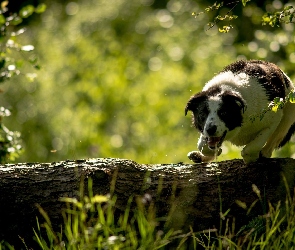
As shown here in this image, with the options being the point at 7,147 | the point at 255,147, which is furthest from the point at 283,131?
the point at 7,147

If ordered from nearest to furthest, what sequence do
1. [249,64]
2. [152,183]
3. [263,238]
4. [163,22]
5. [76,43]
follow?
[263,238] → [152,183] → [249,64] → [76,43] → [163,22]

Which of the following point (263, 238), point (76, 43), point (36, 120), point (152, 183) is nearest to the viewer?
point (263, 238)

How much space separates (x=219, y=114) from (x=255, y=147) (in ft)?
1.23

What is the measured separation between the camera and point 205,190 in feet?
15.7

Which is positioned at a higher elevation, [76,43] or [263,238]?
[76,43]

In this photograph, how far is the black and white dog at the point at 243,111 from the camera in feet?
17.3

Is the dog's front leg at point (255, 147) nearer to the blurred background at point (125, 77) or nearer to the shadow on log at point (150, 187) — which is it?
the shadow on log at point (150, 187)

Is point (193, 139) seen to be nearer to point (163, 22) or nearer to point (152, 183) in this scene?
point (152, 183)

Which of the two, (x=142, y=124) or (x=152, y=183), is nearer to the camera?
(x=152, y=183)

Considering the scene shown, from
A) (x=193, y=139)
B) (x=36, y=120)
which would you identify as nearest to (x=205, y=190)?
(x=193, y=139)

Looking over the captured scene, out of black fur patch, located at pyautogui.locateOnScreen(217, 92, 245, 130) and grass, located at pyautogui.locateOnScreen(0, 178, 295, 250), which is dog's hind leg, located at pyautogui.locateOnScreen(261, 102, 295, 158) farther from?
grass, located at pyautogui.locateOnScreen(0, 178, 295, 250)

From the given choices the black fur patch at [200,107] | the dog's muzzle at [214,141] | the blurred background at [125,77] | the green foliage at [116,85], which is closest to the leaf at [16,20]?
the black fur patch at [200,107]

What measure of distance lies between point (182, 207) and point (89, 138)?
487 cm

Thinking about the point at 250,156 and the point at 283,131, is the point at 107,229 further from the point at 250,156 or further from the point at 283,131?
the point at 283,131
